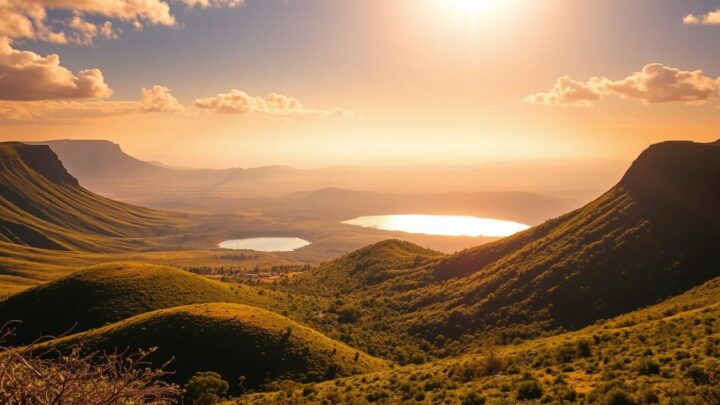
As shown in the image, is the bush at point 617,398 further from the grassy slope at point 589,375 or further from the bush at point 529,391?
the bush at point 529,391

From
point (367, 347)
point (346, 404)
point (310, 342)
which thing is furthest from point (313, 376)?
point (367, 347)

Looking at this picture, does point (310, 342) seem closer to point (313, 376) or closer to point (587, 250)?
point (313, 376)

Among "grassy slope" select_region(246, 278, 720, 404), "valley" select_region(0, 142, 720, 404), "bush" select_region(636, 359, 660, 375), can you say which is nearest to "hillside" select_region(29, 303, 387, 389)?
"valley" select_region(0, 142, 720, 404)

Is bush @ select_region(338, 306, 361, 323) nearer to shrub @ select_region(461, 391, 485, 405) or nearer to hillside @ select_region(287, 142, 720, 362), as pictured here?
hillside @ select_region(287, 142, 720, 362)

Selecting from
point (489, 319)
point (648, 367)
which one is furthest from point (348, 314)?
point (648, 367)

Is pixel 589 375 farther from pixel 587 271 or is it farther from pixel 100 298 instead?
pixel 100 298

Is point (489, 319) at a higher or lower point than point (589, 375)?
lower
